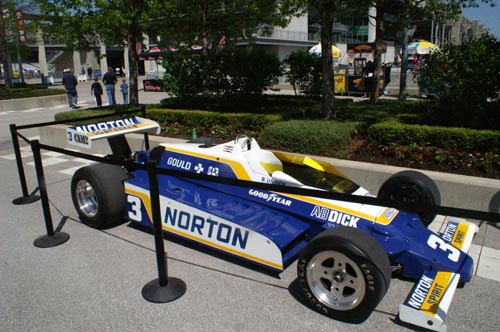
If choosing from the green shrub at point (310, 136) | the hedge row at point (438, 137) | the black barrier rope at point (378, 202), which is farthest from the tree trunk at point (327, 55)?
the black barrier rope at point (378, 202)

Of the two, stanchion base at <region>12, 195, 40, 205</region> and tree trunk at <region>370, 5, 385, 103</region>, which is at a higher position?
tree trunk at <region>370, 5, 385, 103</region>

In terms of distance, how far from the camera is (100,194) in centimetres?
507

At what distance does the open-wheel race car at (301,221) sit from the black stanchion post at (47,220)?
0.45 meters

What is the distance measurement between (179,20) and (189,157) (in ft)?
27.1

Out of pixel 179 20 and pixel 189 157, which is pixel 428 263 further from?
pixel 179 20

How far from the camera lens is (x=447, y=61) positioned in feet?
25.5

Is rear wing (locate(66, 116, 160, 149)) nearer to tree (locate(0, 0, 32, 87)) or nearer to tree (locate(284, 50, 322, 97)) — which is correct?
tree (locate(284, 50, 322, 97))

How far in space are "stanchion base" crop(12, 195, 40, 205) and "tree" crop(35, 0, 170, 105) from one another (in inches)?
233

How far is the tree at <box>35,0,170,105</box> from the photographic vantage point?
11.0 m

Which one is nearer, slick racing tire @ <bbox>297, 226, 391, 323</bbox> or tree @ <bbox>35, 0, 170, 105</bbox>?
slick racing tire @ <bbox>297, 226, 391, 323</bbox>

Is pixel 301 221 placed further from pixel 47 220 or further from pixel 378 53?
pixel 378 53

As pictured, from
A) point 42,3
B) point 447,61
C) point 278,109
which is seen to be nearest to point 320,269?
point 447,61

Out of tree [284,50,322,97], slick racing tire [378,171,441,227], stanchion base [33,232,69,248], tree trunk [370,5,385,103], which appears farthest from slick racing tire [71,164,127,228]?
tree [284,50,322,97]

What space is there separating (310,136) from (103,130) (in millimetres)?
3489
